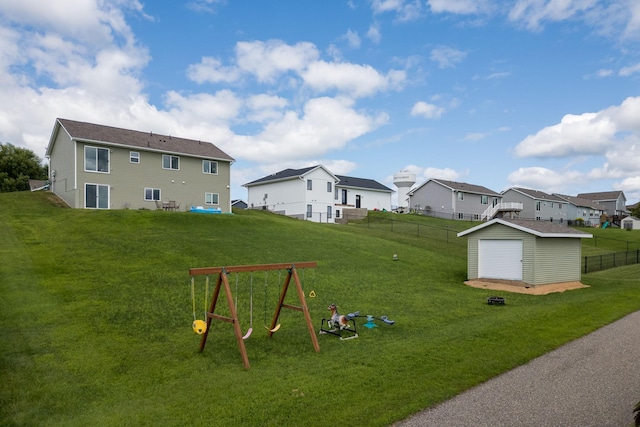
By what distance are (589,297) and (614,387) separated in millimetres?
11681

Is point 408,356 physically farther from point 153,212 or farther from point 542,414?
point 153,212

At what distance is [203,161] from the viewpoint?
3731cm

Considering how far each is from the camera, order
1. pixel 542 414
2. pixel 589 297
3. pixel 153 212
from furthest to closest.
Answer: pixel 153 212, pixel 589 297, pixel 542 414

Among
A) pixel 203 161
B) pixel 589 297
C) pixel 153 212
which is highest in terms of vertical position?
pixel 203 161

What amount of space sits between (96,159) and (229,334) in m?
25.7

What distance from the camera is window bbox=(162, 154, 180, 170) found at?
116ft

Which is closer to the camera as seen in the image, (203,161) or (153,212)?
(153,212)

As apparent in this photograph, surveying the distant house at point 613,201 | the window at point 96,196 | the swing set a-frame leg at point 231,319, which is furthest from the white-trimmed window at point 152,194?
the distant house at point 613,201

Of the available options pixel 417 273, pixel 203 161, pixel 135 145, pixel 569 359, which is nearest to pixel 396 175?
pixel 203 161

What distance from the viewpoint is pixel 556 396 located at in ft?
23.0

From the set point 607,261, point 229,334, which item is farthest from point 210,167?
point 607,261

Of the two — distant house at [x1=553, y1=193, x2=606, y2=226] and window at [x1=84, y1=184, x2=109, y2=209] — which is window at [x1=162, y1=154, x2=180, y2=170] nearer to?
window at [x1=84, y1=184, x2=109, y2=209]

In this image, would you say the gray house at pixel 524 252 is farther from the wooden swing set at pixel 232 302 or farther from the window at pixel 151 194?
the window at pixel 151 194

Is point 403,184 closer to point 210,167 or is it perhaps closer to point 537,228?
point 210,167
